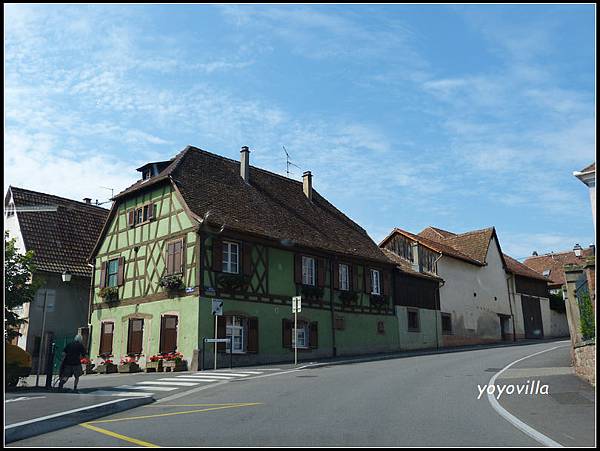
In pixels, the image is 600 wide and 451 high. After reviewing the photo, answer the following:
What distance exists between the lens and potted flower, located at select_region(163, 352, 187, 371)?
22797mm

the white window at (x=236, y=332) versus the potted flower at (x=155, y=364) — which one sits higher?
the white window at (x=236, y=332)

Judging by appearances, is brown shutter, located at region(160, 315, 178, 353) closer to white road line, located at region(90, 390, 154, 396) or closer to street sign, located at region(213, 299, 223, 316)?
street sign, located at region(213, 299, 223, 316)

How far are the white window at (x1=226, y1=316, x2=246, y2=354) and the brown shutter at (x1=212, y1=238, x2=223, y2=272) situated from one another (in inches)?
81.0

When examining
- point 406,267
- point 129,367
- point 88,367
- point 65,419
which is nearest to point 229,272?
point 129,367

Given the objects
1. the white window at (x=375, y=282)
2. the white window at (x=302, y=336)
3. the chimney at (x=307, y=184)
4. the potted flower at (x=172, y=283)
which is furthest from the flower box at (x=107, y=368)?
the chimney at (x=307, y=184)

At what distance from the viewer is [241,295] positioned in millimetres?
25188

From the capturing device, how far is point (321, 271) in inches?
1153

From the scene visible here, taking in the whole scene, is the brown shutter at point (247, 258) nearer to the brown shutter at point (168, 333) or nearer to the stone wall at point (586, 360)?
the brown shutter at point (168, 333)

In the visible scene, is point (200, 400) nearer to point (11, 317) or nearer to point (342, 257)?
point (11, 317)

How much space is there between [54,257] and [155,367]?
10969 millimetres

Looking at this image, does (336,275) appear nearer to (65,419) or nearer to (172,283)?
(172,283)

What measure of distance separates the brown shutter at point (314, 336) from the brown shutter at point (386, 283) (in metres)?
6.31

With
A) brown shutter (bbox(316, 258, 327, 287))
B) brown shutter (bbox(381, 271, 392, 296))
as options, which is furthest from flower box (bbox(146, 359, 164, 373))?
brown shutter (bbox(381, 271, 392, 296))

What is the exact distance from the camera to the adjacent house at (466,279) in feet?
125
